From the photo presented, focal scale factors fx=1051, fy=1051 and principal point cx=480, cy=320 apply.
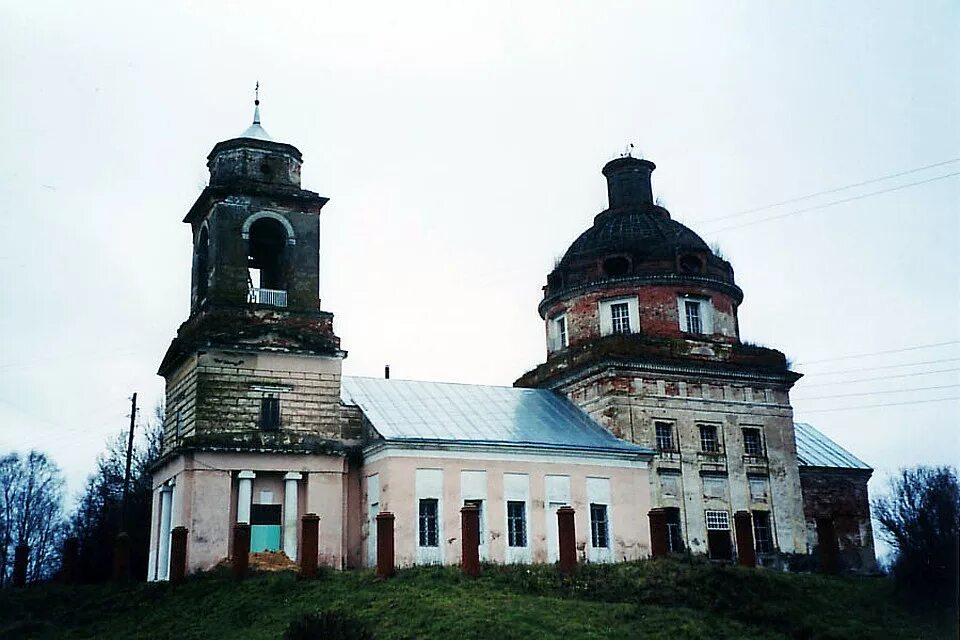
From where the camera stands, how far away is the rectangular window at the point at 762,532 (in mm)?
32531

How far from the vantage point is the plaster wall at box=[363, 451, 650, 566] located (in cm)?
2781

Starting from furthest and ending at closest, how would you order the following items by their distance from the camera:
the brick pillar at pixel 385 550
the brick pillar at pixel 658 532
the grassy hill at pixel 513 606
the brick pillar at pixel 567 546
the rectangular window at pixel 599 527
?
the rectangular window at pixel 599 527 < the brick pillar at pixel 658 532 < the brick pillar at pixel 567 546 < the brick pillar at pixel 385 550 < the grassy hill at pixel 513 606

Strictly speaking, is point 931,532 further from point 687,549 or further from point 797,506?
point 797,506

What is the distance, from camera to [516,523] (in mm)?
29297

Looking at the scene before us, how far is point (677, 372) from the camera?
33531 millimetres

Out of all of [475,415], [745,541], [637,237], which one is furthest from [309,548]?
[637,237]

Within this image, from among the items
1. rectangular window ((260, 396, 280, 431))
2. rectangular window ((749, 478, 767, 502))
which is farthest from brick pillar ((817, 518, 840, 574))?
rectangular window ((260, 396, 280, 431))

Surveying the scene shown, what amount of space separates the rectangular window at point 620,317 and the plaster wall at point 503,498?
5.43m

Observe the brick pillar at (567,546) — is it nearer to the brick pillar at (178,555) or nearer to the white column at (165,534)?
the brick pillar at (178,555)

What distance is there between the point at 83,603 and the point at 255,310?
8620 millimetres

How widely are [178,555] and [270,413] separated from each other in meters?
4.70

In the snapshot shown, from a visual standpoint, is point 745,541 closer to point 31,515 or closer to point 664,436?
point 664,436

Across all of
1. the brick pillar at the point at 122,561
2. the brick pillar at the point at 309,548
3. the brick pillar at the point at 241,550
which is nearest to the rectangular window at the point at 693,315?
the brick pillar at the point at 309,548

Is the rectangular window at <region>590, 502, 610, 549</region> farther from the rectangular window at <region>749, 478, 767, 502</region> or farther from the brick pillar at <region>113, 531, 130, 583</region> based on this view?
the brick pillar at <region>113, 531, 130, 583</region>
